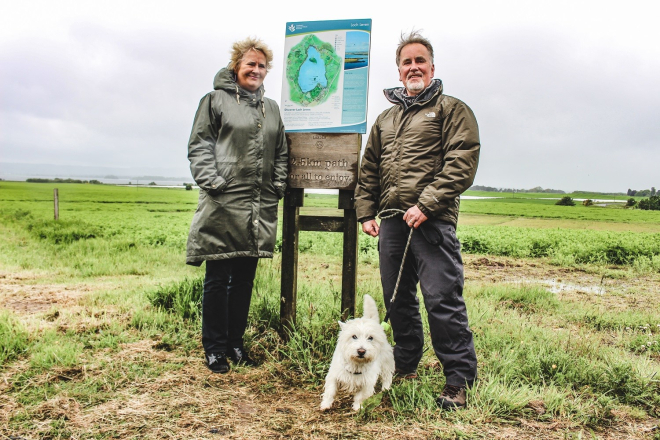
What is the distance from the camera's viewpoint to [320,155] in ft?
13.4

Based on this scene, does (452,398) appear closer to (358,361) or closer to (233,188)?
(358,361)

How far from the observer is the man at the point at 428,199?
9.62 ft

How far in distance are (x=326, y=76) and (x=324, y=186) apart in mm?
1047

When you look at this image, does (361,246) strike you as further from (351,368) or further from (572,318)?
(351,368)

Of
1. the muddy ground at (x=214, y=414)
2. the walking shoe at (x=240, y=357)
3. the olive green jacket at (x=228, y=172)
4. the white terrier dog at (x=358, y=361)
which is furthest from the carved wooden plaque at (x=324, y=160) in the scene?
the muddy ground at (x=214, y=414)

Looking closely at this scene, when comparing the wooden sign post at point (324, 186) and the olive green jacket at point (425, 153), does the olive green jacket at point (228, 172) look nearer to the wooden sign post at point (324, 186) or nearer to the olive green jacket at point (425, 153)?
the wooden sign post at point (324, 186)

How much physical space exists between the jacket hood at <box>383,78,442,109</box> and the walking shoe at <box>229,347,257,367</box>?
8.36ft

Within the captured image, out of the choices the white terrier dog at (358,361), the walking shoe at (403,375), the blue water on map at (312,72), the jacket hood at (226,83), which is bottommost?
the walking shoe at (403,375)

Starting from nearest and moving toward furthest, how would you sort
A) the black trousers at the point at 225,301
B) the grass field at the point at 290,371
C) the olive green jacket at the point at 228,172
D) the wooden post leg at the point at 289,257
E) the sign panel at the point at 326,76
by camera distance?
the grass field at the point at 290,371, the olive green jacket at the point at 228,172, the black trousers at the point at 225,301, the sign panel at the point at 326,76, the wooden post leg at the point at 289,257

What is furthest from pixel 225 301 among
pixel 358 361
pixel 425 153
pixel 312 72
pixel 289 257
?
pixel 312 72

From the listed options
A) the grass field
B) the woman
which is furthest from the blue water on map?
the grass field

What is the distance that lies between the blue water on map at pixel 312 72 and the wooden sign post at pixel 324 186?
1.56ft

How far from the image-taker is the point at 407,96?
3225 mm

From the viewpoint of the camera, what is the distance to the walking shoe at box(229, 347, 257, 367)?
381 cm
